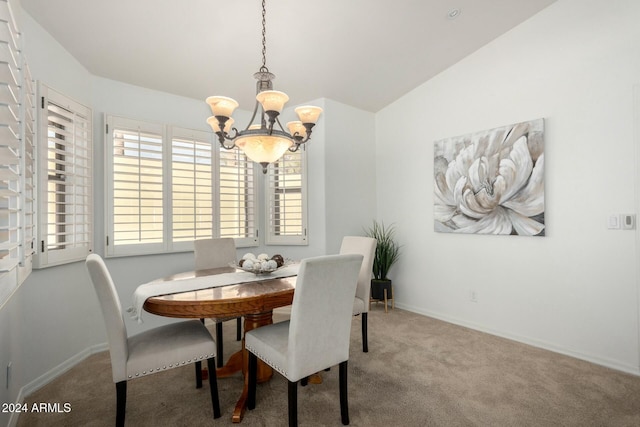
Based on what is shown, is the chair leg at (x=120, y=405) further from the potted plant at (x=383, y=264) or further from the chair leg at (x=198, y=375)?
the potted plant at (x=383, y=264)

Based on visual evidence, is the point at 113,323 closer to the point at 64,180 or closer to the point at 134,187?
the point at 64,180

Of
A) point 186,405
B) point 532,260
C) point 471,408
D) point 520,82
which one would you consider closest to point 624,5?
point 520,82

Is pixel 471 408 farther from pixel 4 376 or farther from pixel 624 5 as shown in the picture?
pixel 624 5

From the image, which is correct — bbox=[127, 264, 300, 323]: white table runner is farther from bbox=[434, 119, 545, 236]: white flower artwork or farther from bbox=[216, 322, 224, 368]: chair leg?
bbox=[434, 119, 545, 236]: white flower artwork

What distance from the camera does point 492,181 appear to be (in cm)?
328

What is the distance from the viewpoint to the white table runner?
1868mm

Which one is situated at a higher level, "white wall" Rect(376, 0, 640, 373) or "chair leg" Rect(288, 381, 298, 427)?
"white wall" Rect(376, 0, 640, 373)

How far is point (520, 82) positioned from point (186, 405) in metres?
3.95

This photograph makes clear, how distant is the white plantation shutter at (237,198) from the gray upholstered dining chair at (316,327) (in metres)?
2.17

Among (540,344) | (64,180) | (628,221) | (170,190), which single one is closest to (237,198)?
(170,190)

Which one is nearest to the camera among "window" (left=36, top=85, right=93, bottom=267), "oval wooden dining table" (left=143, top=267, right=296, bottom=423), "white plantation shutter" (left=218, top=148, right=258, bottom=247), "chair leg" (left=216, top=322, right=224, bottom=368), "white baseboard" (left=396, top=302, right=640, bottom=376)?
"oval wooden dining table" (left=143, top=267, right=296, bottom=423)

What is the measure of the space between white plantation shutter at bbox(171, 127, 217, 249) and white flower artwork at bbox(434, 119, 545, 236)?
2.68 meters

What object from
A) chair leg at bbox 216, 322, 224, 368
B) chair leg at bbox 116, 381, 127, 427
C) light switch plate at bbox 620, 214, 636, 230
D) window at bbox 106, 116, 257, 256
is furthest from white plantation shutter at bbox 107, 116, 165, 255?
light switch plate at bbox 620, 214, 636, 230

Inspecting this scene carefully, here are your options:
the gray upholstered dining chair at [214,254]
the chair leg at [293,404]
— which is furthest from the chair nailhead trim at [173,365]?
the gray upholstered dining chair at [214,254]
